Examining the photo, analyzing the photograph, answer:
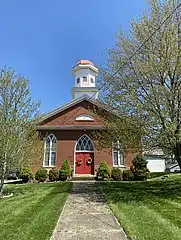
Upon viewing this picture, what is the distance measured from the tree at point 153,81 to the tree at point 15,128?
430cm

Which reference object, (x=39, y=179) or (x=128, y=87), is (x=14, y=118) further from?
(x=39, y=179)

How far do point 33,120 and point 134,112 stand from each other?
5.59 metres

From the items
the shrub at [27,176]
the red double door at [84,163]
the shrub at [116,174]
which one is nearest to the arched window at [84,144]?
the red double door at [84,163]

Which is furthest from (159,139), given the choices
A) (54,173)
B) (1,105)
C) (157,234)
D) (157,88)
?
(54,173)

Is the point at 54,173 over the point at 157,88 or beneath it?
beneath

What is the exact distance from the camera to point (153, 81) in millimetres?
12117

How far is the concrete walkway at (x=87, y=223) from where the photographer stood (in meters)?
6.08

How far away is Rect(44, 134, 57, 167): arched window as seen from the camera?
23.6 meters

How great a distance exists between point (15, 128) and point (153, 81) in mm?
7189

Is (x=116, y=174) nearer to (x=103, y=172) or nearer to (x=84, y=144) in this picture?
(x=103, y=172)

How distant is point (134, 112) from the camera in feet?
39.1

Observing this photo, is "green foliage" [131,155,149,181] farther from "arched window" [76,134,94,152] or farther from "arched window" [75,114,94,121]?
"arched window" [75,114,94,121]

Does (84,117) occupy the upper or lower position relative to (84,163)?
upper

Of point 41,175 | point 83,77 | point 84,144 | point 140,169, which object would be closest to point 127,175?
point 140,169
